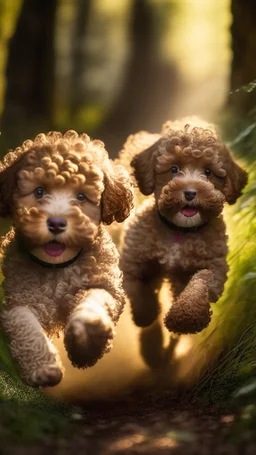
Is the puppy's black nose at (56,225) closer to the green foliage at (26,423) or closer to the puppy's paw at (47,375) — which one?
the puppy's paw at (47,375)

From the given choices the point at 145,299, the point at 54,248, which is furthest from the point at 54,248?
the point at 145,299

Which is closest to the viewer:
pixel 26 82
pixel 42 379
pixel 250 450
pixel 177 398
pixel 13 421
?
pixel 250 450

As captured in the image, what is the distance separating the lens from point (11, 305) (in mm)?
3646

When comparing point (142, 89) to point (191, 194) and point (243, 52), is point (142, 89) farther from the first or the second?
point (191, 194)

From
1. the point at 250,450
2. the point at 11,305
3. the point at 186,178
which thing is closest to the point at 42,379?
the point at 11,305

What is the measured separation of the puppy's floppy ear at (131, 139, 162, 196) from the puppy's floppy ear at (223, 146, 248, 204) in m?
0.47

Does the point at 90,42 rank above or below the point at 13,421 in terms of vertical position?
above

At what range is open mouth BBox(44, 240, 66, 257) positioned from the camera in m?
3.52

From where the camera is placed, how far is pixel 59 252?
353cm

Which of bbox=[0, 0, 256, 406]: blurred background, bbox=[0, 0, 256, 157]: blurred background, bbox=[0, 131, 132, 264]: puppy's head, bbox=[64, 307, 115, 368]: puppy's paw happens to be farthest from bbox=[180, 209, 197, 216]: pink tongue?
bbox=[0, 0, 256, 157]: blurred background

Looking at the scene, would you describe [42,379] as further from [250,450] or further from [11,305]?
[250,450]

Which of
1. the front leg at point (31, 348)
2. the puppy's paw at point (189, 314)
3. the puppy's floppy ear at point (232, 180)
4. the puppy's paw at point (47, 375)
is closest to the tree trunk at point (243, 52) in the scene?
the puppy's floppy ear at point (232, 180)

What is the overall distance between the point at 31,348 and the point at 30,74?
3.95 m

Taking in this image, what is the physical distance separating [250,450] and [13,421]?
2.97 ft
